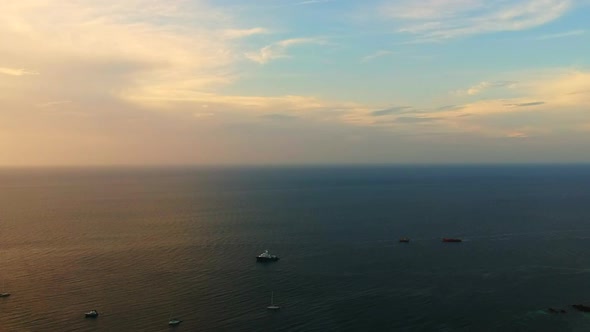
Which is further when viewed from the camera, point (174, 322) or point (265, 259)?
point (265, 259)

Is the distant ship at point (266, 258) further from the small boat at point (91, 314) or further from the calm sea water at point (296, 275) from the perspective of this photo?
the small boat at point (91, 314)

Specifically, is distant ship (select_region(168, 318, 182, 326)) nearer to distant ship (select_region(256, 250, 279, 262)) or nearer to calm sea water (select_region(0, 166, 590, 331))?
calm sea water (select_region(0, 166, 590, 331))

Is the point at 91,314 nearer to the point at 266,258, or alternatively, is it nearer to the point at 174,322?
the point at 174,322

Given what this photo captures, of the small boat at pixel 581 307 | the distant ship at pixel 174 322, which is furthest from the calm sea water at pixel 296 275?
the small boat at pixel 581 307

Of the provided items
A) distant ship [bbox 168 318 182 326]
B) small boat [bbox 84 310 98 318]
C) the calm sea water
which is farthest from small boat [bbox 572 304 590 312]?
small boat [bbox 84 310 98 318]

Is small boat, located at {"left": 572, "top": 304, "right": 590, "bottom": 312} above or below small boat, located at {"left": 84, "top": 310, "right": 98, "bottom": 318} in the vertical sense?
below

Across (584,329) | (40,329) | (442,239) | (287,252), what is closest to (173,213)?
(287,252)

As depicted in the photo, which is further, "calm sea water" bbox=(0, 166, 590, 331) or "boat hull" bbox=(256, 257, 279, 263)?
"boat hull" bbox=(256, 257, 279, 263)

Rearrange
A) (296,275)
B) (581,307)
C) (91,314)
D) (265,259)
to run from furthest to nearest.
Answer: (265,259) → (296,275) → (581,307) → (91,314)

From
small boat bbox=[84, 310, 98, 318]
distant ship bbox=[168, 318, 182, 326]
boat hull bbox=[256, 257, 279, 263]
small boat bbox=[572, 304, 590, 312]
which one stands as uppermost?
boat hull bbox=[256, 257, 279, 263]

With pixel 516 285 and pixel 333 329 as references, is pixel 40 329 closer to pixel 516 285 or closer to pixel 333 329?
pixel 333 329

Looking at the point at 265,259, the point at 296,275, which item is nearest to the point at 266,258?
the point at 265,259
